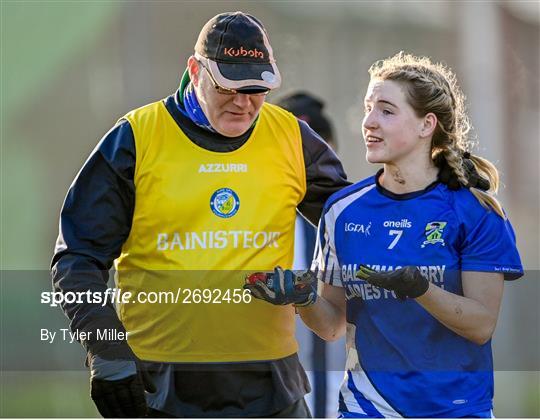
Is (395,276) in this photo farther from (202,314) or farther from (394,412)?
(202,314)

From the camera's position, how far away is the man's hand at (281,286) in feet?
9.77

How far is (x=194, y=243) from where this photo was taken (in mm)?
3119

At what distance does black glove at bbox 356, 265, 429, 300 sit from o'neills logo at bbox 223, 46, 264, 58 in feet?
2.36

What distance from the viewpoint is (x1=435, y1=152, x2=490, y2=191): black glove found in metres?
3.12

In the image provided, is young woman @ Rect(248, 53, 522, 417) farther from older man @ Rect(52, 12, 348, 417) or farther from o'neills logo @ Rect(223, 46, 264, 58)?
o'neills logo @ Rect(223, 46, 264, 58)

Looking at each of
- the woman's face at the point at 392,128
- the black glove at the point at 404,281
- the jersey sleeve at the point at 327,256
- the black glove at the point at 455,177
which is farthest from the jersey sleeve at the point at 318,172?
the black glove at the point at 404,281

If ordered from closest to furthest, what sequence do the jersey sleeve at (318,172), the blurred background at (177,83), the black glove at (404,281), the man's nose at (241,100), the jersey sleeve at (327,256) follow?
the black glove at (404,281) → the man's nose at (241,100) → the jersey sleeve at (327,256) → the jersey sleeve at (318,172) → the blurred background at (177,83)

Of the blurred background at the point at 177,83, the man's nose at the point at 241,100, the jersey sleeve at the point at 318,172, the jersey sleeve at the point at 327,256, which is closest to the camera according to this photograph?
the man's nose at the point at 241,100

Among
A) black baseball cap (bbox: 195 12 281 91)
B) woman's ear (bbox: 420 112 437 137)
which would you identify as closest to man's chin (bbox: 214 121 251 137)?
black baseball cap (bbox: 195 12 281 91)

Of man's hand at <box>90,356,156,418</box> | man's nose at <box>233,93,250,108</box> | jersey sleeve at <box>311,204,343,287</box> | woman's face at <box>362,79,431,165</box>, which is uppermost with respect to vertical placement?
man's nose at <box>233,93,250,108</box>

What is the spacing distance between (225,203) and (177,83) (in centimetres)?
336

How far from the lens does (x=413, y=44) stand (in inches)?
283

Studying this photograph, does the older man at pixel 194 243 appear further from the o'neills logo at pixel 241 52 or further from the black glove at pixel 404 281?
the black glove at pixel 404 281

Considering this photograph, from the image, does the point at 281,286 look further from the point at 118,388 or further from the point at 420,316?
the point at 118,388
